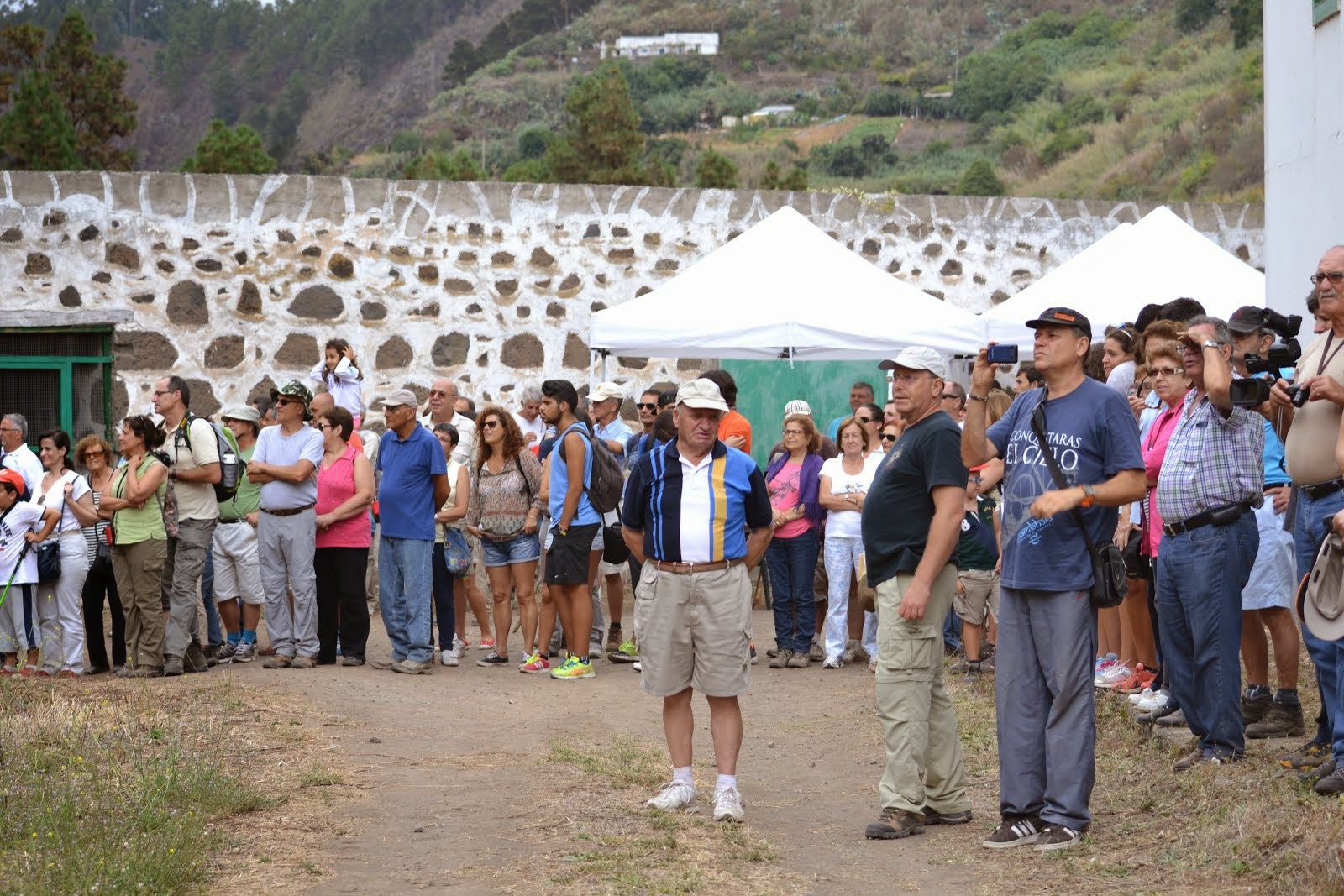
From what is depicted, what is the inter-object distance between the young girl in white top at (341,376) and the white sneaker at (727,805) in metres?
7.44

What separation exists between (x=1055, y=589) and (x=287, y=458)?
6.38 meters

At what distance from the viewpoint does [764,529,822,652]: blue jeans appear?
36.0 feet

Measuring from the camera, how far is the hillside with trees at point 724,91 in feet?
114

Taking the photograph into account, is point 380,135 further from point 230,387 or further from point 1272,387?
point 1272,387

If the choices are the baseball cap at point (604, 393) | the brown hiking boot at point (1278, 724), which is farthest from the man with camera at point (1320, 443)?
the baseball cap at point (604, 393)

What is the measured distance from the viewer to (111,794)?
6.52 meters

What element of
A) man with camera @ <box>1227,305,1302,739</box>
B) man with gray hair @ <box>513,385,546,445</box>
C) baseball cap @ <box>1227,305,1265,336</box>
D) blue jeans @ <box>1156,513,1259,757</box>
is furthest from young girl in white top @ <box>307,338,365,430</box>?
baseball cap @ <box>1227,305,1265,336</box>

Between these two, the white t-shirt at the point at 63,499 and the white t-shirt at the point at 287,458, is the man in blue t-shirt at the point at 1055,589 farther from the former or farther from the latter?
the white t-shirt at the point at 63,499

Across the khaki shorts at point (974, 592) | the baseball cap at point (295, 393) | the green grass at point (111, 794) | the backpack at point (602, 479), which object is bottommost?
the green grass at point (111, 794)

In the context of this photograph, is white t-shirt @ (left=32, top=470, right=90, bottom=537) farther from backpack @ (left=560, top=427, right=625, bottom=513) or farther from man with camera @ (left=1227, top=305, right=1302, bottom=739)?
man with camera @ (left=1227, top=305, right=1302, bottom=739)

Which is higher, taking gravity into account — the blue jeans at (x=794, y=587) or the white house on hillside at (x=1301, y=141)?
the white house on hillside at (x=1301, y=141)

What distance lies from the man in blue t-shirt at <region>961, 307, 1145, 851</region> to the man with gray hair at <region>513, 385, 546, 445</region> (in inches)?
295

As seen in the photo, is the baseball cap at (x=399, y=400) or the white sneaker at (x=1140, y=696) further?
the baseball cap at (x=399, y=400)

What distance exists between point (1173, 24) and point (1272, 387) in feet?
176
